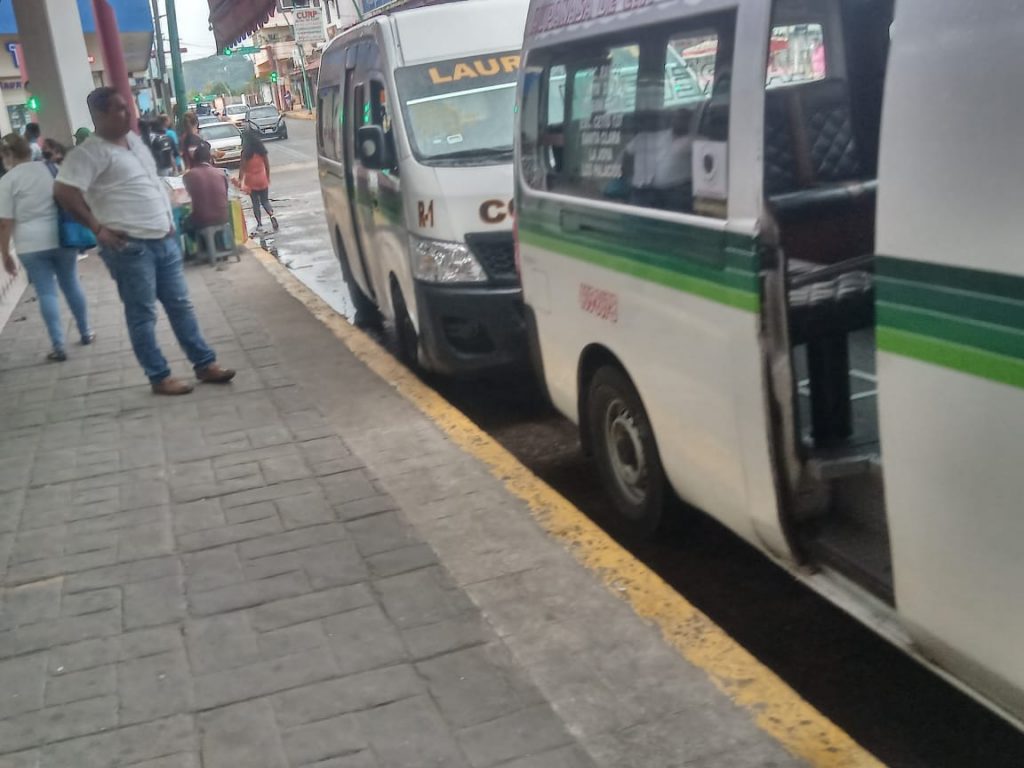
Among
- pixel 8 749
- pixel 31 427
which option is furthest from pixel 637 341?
pixel 31 427

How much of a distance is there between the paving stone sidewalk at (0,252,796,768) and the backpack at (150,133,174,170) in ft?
46.1

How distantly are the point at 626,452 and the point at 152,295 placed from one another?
132 inches

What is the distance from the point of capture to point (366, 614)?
3.62 m

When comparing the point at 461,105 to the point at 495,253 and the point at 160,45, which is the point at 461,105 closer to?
the point at 495,253

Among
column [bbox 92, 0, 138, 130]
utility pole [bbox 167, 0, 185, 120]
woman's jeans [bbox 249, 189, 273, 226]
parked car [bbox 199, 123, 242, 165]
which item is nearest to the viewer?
woman's jeans [bbox 249, 189, 273, 226]

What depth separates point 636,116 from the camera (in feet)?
12.8

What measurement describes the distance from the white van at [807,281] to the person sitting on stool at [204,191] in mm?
7851

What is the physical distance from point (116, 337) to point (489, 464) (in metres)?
4.97

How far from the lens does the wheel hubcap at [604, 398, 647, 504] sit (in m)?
4.30

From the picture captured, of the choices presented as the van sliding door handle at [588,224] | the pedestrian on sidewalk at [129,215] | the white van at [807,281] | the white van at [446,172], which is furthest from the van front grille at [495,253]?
the pedestrian on sidewalk at [129,215]

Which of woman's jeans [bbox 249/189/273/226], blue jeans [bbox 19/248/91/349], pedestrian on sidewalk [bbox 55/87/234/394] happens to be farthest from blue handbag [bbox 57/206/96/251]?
woman's jeans [bbox 249/189/273/226]

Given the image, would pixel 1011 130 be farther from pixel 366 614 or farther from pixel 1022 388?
pixel 366 614

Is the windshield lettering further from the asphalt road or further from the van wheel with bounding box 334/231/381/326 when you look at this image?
the van wheel with bounding box 334/231/381/326

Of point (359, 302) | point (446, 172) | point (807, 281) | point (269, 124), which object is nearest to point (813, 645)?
point (807, 281)
